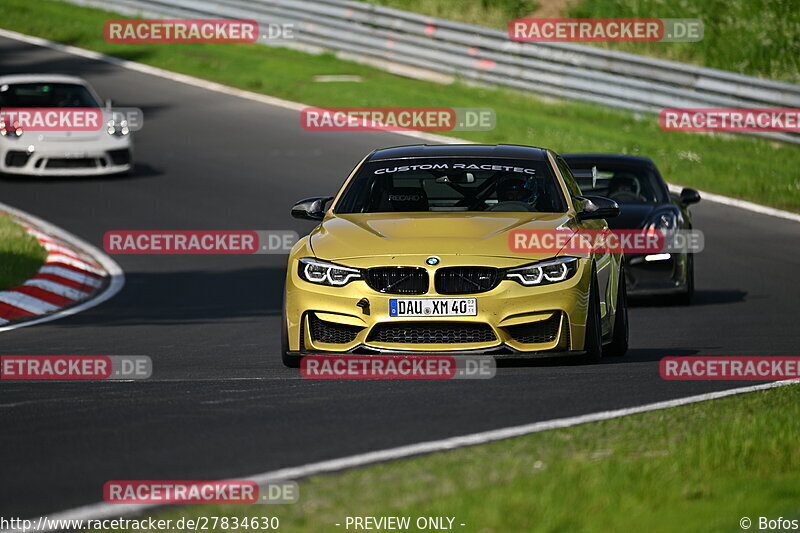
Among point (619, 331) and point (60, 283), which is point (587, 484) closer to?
point (619, 331)

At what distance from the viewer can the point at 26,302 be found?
49.8ft

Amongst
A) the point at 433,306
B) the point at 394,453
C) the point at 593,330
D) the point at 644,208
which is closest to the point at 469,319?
the point at 433,306

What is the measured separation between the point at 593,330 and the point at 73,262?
882 cm

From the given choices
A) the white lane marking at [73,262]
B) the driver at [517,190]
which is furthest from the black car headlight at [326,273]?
the white lane marking at [73,262]

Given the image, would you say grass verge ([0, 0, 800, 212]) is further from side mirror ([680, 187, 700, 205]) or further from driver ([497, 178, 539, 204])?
driver ([497, 178, 539, 204])

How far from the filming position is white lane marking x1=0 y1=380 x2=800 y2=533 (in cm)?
591

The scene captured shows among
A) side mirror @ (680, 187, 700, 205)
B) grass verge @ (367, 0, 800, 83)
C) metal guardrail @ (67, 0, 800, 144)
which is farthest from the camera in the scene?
grass verge @ (367, 0, 800, 83)

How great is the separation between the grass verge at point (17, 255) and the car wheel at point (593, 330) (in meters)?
7.46

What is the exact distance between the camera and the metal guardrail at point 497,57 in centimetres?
2600

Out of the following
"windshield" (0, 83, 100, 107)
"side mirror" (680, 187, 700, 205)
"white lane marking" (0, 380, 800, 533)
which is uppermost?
"white lane marking" (0, 380, 800, 533)

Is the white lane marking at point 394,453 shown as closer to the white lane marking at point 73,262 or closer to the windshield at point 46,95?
the white lane marking at point 73,262

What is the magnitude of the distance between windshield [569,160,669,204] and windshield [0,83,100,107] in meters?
9.86

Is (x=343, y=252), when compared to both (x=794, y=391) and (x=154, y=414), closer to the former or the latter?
(x=154, y=414)

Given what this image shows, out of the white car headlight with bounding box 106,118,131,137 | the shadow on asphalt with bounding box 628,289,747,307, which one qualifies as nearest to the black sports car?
the shadow on asphalt with bounding box 628,289,747,307
